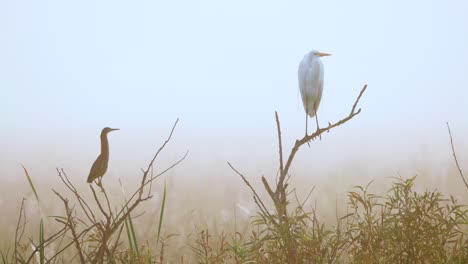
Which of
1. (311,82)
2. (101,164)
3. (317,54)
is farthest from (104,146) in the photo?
(317,54)

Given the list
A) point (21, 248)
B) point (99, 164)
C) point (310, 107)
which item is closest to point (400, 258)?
point (99, 164)

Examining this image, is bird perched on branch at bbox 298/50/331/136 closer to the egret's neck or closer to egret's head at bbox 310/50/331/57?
egret's head at bbox 310/50/331/57

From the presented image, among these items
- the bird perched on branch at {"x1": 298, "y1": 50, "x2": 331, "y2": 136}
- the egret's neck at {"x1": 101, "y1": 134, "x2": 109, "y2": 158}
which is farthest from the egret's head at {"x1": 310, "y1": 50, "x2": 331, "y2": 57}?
the egret's neck at {"x1": 101, "y1": 134, "x2": 109, "y2": 158}

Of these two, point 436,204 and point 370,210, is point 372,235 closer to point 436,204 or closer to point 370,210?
point 370,210

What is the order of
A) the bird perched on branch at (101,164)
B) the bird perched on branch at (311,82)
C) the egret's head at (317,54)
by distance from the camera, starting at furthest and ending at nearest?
the egret's head at (317,54) < the bird perched on branch at (311,82) < the bird perched on branch at (101,164)

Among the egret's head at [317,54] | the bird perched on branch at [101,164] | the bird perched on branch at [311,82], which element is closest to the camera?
the bird perched on branch at [101,164]

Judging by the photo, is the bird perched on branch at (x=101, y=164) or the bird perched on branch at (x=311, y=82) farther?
the bird perched on branch at (x=311, y=82)

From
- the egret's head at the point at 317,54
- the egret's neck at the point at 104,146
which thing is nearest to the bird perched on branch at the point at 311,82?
the egret's head at the point at 317,54

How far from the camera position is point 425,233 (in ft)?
4.86

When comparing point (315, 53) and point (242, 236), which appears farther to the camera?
point (315, 53)

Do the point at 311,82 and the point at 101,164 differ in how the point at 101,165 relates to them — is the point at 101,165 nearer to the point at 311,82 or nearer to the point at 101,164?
the point at 101,164

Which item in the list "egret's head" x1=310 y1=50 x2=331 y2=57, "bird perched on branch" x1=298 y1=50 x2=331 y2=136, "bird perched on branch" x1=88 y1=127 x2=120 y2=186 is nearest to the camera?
"bird perched on branch" x1=88 y1=127 x2=120 y2=186

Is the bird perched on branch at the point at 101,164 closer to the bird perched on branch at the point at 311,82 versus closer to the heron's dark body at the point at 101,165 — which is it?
the heron's dark body at the point at 101,165

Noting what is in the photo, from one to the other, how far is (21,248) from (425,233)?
56.0 inches
